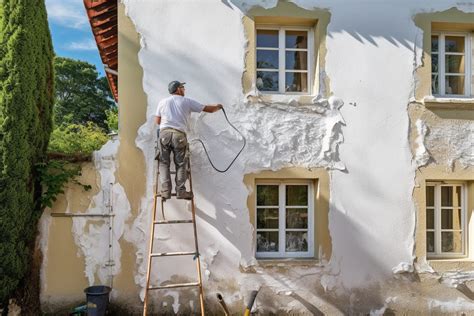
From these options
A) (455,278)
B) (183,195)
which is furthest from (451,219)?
(183,195)

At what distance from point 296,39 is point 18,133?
14.0ft

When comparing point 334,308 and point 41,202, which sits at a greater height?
point 41,202

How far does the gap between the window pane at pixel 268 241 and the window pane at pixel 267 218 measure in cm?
12

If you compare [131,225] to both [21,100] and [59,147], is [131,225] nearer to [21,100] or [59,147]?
[21,100]

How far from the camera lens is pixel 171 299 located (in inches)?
267

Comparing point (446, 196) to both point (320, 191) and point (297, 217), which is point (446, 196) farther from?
point (297, 217)

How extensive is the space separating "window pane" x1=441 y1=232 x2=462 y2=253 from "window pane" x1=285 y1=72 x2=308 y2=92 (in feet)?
10.5

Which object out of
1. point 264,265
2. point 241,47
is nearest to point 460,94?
point 241,47

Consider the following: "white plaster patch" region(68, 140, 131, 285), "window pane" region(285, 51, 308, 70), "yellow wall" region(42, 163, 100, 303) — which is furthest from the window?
"yellow wall" region(42, 163, 100, 303)

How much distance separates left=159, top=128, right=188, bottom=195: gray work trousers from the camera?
6391 mm

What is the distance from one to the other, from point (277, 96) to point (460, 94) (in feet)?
9.90

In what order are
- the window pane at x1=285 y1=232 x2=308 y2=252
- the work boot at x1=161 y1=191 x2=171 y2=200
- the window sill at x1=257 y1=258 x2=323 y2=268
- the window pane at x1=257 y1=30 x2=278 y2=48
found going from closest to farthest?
1. the work boot at x1=161 y1=191 x2=171 y2=200
2. the window sill at x1=257 y1=258 x2=323 y2=268
3. the window pane at x1=285 y1=232 x2=308 y2=252
4. the window pane at x1=257 y1=30 x2=278 y2=48

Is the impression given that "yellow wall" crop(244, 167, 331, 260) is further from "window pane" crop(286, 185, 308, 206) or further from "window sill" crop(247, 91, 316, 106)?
"window sill" crop(247, 91, 316, 106)

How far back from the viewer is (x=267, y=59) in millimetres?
7340
